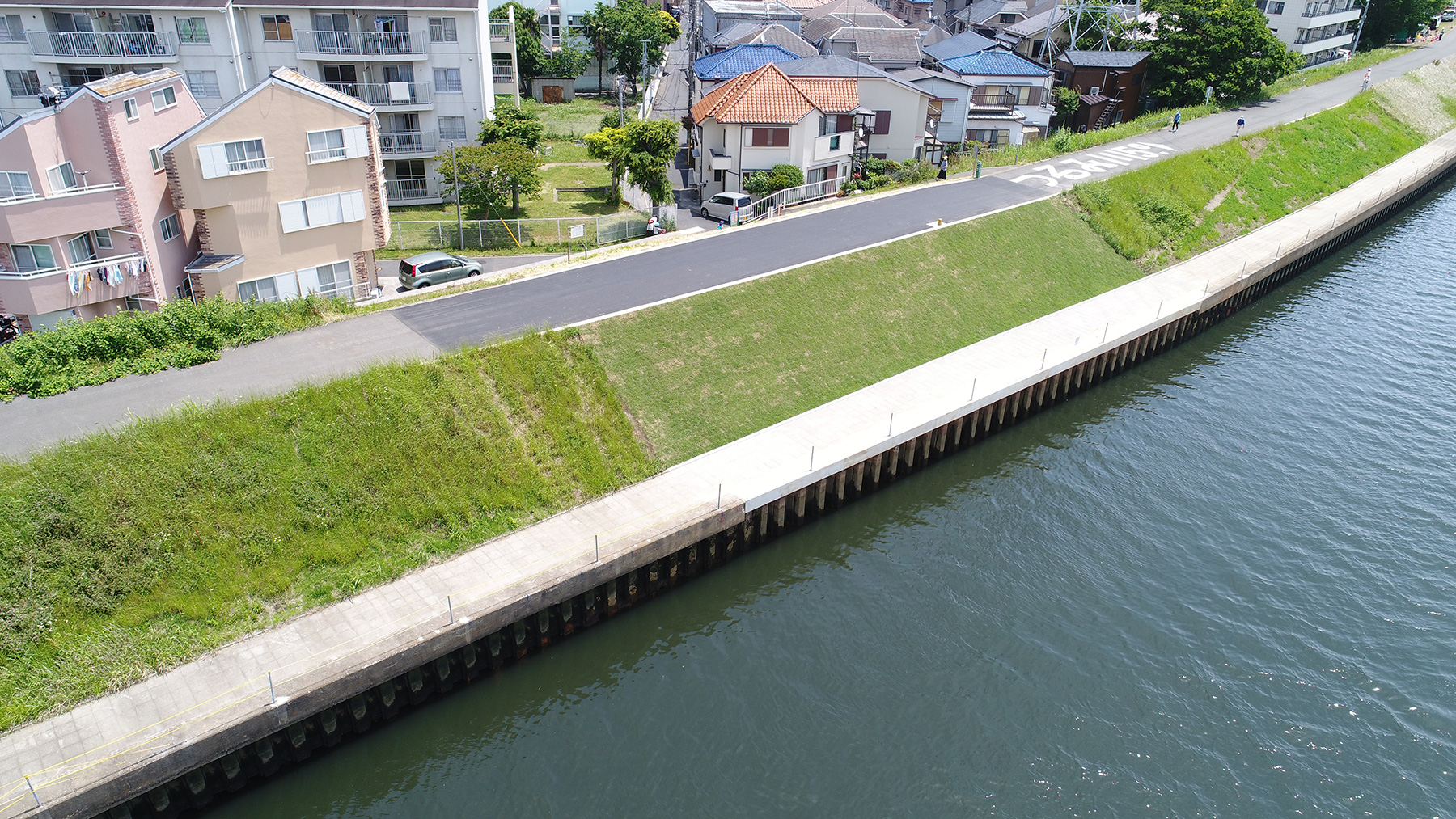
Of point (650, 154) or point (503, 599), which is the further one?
point (650, 154)

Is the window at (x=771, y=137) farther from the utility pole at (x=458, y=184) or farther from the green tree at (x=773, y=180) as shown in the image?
the utility pole at (x=458, y=184)

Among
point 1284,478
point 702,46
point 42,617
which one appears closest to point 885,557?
point 1284,478

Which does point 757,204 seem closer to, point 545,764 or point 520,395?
point 520,395

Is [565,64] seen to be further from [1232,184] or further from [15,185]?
[15,185]

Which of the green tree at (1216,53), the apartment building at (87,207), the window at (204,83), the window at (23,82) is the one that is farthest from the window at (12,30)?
the green tree at (1216,53)

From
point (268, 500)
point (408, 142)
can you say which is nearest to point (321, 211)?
point (268, 500)
